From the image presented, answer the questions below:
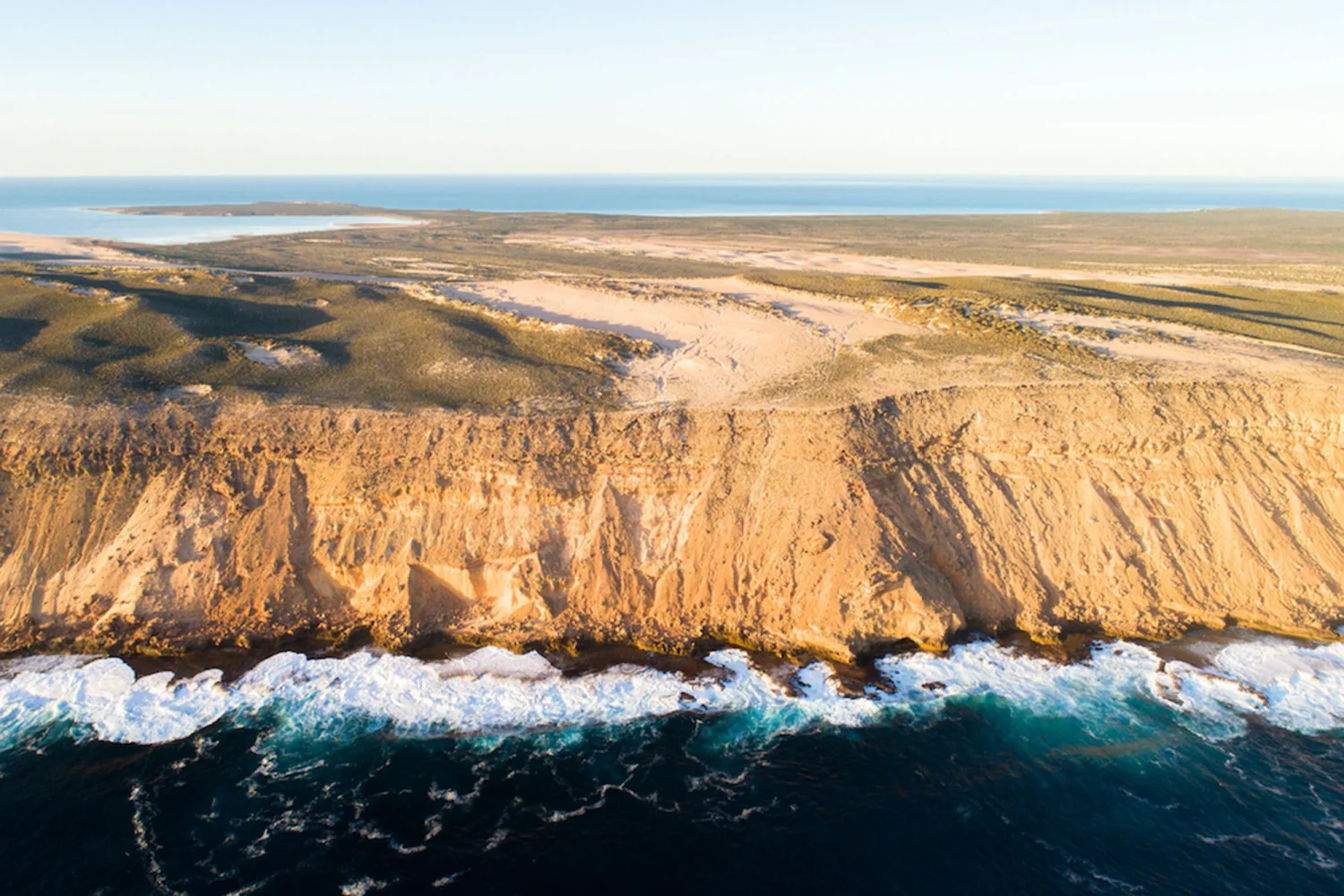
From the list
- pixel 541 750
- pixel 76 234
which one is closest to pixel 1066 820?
pixel 541 750

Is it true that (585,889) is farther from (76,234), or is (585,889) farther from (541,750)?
(76,234)

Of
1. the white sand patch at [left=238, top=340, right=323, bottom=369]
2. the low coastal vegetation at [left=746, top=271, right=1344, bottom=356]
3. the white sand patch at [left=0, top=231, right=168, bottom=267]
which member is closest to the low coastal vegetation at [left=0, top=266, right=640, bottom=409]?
the white sand patch at [left=238, top=340, right=323, bottom=369]

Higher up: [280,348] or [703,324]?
[703,324]

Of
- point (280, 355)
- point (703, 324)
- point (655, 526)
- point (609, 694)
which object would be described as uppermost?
point (703, 324)

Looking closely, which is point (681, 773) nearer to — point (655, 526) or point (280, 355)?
point (655, 526)

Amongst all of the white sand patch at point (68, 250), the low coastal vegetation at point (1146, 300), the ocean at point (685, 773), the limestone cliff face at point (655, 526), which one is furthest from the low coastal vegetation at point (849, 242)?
the ocean at point (685, 773)

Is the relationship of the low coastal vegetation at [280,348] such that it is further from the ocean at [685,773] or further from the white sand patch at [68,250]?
the white sand patch at [68,250]

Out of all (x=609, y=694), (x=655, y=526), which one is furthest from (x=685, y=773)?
(x=655, y=526)
